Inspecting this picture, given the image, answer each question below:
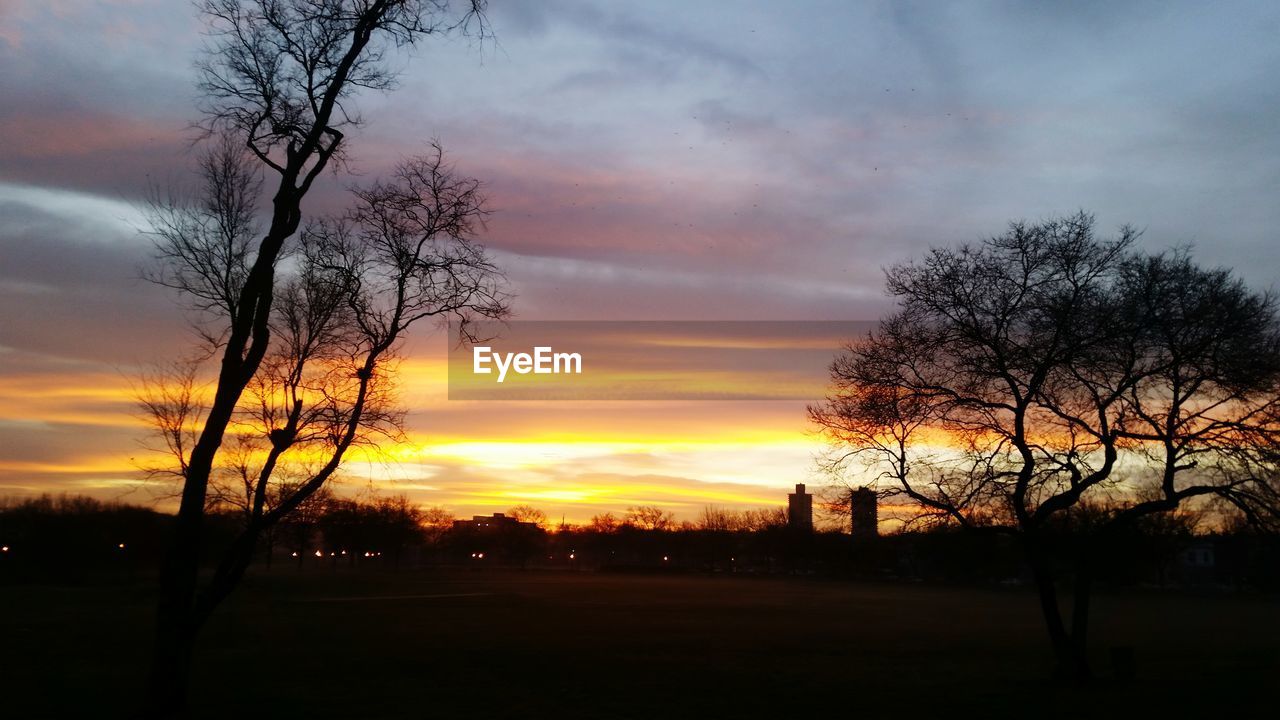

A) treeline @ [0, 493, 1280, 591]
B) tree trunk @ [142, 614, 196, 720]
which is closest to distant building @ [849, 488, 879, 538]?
treeline @ [0, 493, 1280, 591]

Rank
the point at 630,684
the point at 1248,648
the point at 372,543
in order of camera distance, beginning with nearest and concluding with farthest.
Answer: the point at 630,684 → the point at 1248,648 → the point at 372,543

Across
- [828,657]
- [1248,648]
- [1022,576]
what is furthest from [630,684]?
[1022,576]

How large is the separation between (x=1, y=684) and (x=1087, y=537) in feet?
87.6

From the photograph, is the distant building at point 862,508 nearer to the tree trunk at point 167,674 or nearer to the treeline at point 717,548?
the treeline at point 717,548

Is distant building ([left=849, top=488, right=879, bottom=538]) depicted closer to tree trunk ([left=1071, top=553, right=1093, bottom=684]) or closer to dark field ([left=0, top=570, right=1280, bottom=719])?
dark field ([left=0, top=570, right=1280, bottom=719])

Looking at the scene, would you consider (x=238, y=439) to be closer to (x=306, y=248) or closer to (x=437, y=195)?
(x=306, y=248)

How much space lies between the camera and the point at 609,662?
30.2 m

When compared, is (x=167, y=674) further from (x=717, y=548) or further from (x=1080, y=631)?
(x=717, y=548)

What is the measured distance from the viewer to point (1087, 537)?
22.4 meters

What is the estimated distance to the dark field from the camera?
790 inches

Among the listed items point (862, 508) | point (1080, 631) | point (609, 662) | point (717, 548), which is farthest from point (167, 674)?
point (717, 548)

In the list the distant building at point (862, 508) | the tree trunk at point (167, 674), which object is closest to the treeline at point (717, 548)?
the distant building at point (862, 508)

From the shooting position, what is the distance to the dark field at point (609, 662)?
65.9ft

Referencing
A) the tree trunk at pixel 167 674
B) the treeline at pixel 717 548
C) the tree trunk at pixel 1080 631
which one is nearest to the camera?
the tree trunk at pixel 167 674
